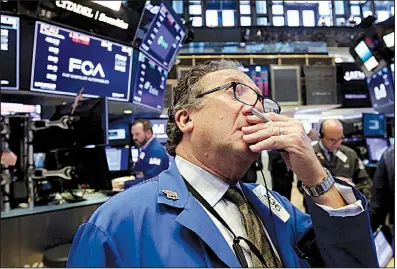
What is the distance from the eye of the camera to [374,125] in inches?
259

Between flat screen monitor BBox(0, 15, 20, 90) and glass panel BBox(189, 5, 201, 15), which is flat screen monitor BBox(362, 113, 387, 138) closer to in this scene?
glass panel BBox(189, 5, 201, 15)

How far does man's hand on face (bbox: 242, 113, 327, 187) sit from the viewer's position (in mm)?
932

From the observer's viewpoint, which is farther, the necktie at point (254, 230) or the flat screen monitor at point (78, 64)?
the flat screen monitor at point (78, 64)

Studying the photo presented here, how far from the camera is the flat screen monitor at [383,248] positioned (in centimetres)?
177

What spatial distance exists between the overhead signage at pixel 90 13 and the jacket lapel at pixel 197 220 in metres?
2.62

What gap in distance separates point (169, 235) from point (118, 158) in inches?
169

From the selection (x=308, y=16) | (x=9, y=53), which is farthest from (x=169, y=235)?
(x=308, y=16)

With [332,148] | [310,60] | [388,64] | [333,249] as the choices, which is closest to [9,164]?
[333,249]

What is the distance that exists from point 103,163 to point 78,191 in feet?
1.78

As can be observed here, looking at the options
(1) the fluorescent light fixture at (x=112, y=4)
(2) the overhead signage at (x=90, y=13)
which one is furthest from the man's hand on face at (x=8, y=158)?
(1) the fluorescent light fixture at (x=112, y=4)

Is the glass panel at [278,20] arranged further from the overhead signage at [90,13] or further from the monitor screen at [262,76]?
the overhead signage at [90,13]

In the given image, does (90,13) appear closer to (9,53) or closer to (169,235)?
(9,53)

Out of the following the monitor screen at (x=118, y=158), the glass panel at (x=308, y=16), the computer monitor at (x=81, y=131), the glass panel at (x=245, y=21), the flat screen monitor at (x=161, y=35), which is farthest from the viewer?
the glass panel at (x=245, y=21)

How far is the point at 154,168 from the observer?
11.9 ft
